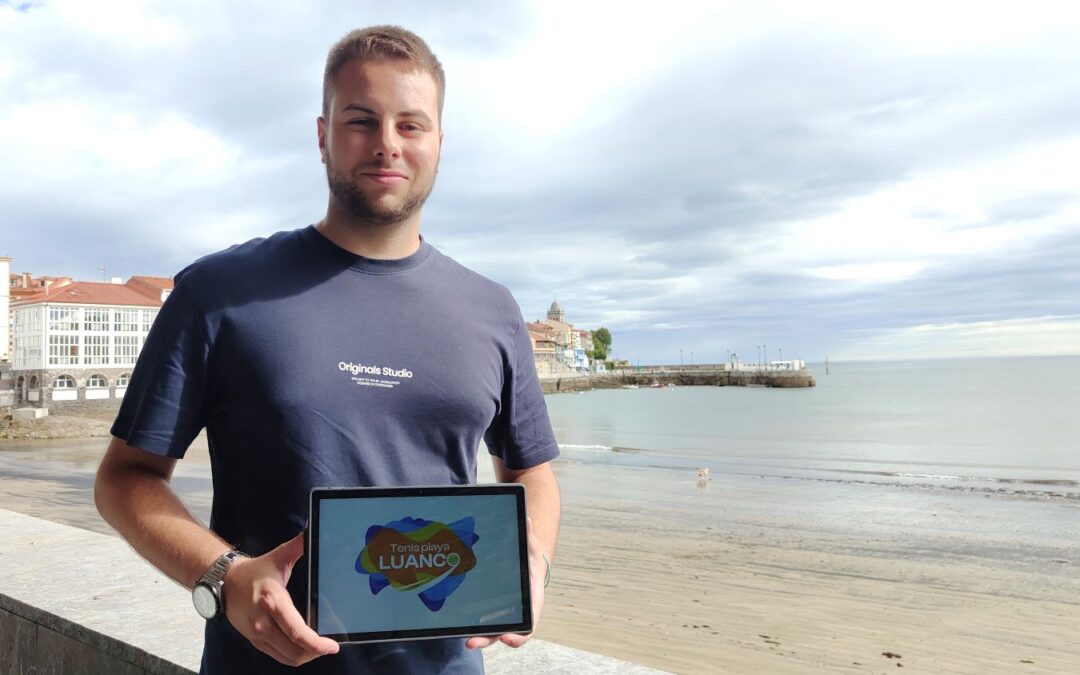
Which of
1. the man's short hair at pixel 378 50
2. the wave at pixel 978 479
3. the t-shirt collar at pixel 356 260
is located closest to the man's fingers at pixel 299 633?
the t-shirt collar at pixel 356 260

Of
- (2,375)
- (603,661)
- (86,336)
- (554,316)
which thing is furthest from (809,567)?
(554,316)

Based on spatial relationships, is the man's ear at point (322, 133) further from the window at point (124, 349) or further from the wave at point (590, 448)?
the window at point (124, 349)

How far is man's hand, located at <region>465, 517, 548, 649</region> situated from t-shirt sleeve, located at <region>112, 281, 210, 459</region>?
600mm

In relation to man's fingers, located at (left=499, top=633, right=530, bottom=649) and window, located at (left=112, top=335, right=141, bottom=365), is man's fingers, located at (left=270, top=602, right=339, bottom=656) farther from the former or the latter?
window, located at (left=112, top=335, right=141, bottom=365)

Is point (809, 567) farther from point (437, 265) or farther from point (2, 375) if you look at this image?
point (2, 375)

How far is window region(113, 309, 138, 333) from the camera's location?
59.4m

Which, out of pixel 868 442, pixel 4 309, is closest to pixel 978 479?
pixel 868 442

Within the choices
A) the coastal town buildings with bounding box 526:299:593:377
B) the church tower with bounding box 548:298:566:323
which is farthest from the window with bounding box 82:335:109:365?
the church tower with bounding box 548:298:566:323

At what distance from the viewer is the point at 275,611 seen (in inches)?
41.0

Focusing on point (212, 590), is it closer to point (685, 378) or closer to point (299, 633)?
point (299, 633)

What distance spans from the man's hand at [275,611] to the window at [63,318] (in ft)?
212

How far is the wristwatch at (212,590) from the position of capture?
1125 millimetres

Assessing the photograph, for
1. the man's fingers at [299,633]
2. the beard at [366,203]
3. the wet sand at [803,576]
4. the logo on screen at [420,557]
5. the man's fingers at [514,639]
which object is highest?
the beard at [366,203]

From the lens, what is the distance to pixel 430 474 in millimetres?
1399
